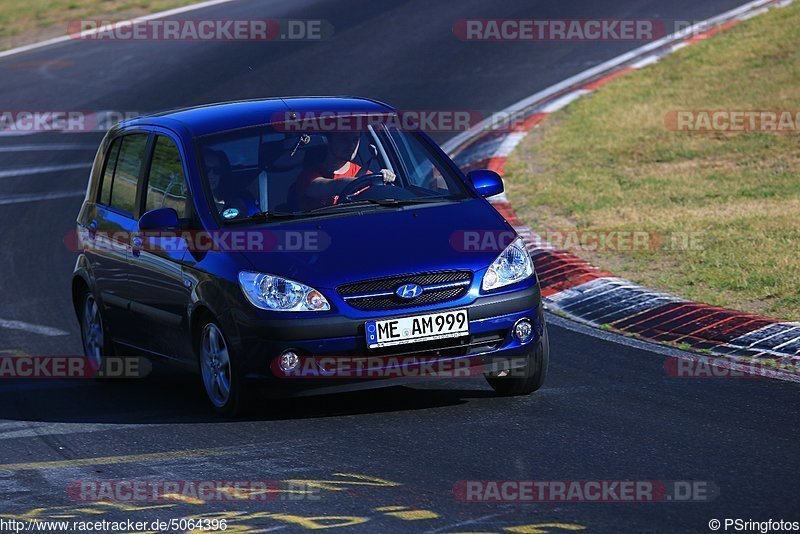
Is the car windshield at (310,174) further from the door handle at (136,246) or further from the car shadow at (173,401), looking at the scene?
the car shadow at (173,401)

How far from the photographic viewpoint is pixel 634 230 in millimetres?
12664

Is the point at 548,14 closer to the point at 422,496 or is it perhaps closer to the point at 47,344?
the point at 47,344

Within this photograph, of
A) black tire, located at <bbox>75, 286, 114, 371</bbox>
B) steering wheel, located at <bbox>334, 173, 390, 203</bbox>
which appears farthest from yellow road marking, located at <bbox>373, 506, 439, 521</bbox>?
black tire, located at <bbox>75, 286, 114, 371</bbox>

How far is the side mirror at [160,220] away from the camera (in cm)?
833

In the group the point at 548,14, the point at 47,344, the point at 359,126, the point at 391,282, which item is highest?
the point at 548,14

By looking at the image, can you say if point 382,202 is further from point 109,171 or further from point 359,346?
point 109,171

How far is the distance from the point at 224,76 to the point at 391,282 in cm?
1506

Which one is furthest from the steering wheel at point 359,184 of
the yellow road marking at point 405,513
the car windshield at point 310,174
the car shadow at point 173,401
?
the yellow road marking at point 405,513

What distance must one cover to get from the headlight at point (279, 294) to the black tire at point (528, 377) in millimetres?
1255

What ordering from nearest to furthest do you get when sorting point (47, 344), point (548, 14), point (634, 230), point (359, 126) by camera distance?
1. point (359, 126)
2. point (47, 344)
3. point (634, 230)
4. point (548, 14)

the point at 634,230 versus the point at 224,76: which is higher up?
the point at 224,76

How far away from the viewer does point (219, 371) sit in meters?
8.11

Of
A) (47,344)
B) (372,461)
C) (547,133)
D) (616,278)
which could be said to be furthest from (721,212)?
(372,461)

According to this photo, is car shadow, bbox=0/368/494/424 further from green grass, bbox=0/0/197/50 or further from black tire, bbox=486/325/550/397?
green grass, bbox=0/0/197/50
